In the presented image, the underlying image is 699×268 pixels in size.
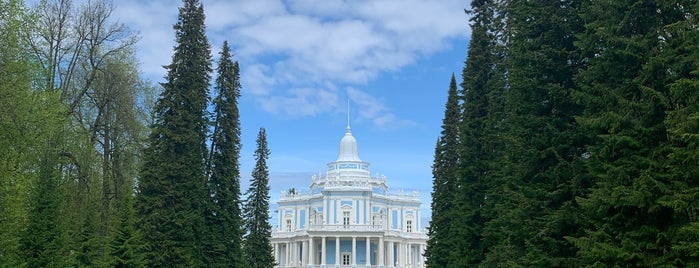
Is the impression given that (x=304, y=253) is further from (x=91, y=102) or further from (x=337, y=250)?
(x=91, y=102)

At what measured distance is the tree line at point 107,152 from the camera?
24.5 m

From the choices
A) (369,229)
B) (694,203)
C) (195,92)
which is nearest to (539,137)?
(694,203)

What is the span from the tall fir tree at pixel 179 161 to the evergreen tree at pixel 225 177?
1.76 m

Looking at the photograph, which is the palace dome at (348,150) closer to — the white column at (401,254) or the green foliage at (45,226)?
the white column at (401,254)

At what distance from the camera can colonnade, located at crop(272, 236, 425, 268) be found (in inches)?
3059

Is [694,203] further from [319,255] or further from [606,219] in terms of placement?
[319,255]

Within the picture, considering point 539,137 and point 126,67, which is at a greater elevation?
point 126,67

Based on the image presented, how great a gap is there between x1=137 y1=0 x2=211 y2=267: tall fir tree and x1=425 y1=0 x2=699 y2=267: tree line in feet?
37.8

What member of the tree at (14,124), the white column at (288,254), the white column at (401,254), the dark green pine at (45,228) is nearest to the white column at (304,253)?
the white column at (288,254)

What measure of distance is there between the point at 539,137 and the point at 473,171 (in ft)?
26.2

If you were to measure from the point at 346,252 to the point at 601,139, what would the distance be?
65.1m

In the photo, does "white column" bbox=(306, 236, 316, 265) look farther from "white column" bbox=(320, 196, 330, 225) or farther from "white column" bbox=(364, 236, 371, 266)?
"white column" bbox=(364, 236, 371, 266)

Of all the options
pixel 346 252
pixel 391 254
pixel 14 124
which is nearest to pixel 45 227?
pixel 14 124

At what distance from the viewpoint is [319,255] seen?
264ft
